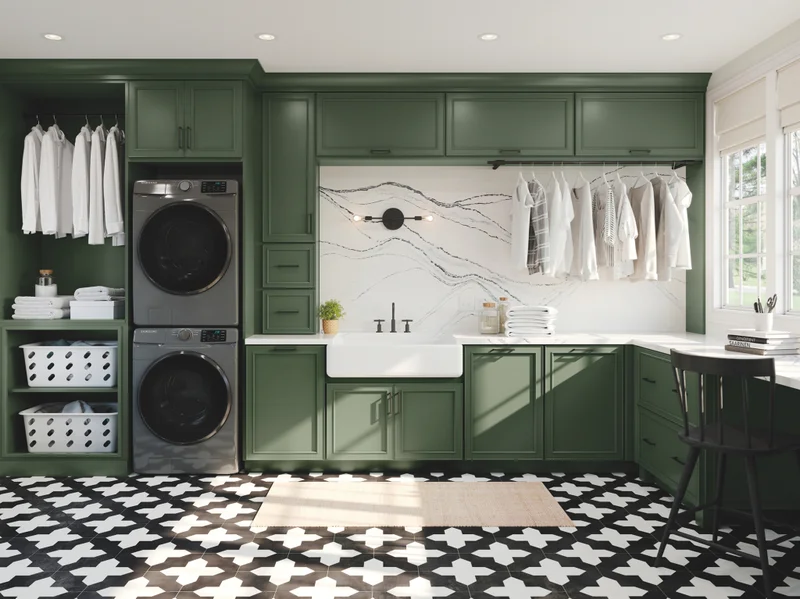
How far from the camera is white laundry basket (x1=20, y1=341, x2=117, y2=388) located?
4191 mm

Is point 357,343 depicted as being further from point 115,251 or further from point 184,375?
point 115,251

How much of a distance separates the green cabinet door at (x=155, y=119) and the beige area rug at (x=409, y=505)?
2.15m

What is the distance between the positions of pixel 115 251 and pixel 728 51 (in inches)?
161

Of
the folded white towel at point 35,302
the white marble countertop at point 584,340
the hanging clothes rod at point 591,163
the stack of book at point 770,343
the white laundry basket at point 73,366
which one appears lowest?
the white laundry basket at point 73,366

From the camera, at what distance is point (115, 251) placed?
15.3 ft

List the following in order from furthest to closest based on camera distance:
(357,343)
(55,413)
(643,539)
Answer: (357,343) < (55,413) < (643,539)

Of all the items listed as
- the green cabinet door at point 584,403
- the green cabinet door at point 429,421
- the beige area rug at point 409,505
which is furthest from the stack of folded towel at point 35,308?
the green cabinet door at point 584,403

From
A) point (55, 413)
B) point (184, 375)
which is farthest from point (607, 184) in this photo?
point (55, 413)

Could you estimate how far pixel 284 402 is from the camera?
13.8ft

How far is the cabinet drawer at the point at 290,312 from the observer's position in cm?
446

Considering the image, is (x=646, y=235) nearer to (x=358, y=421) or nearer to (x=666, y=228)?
(x=666, y=228)

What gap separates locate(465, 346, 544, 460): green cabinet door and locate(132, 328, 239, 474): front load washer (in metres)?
1.46

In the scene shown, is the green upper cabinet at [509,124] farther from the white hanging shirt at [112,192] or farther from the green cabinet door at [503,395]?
the white hanging shirt at [112,192]

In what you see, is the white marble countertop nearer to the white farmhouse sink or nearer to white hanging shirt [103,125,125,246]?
the white farmhouse sink
